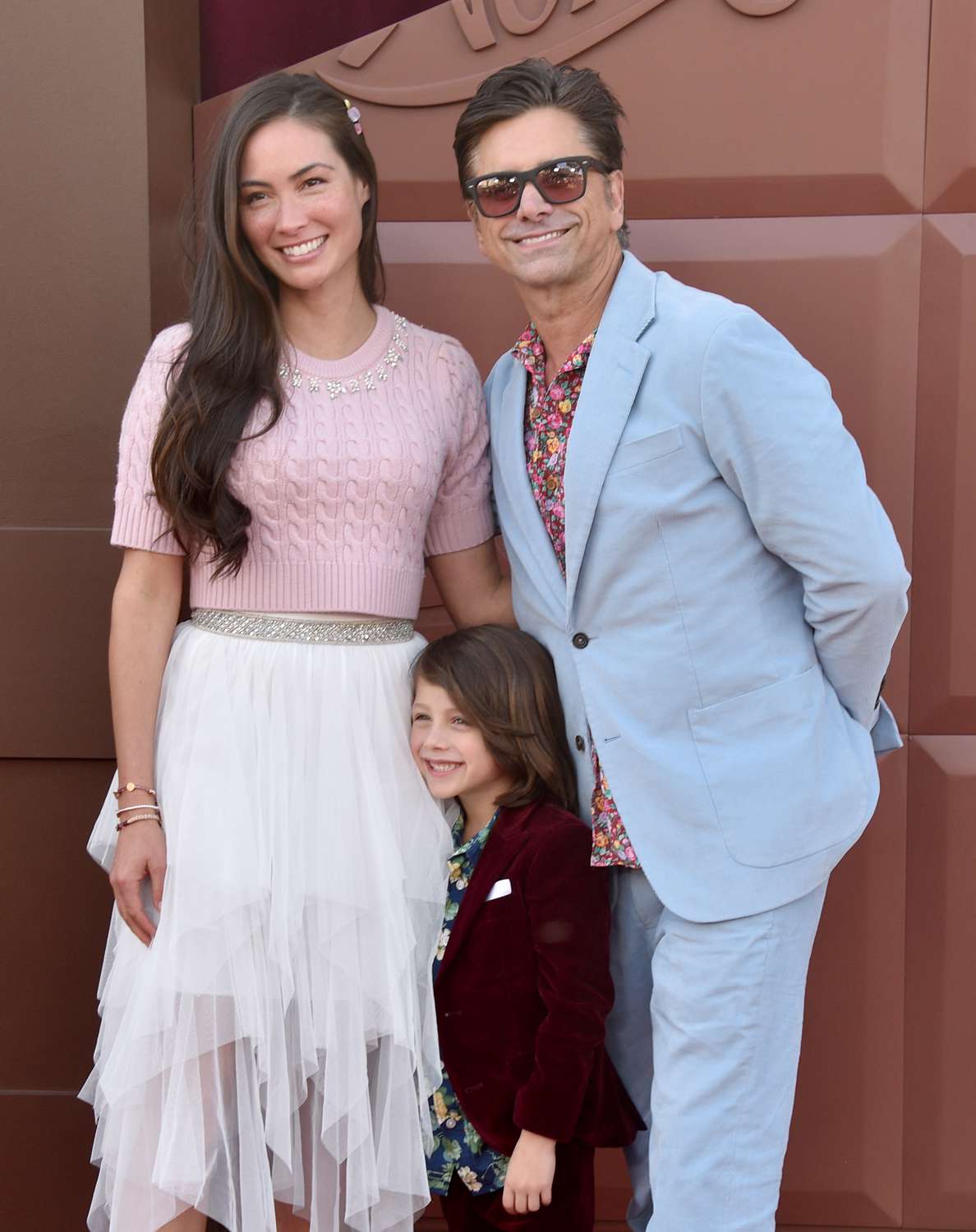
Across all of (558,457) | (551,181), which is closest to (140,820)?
(558,457)

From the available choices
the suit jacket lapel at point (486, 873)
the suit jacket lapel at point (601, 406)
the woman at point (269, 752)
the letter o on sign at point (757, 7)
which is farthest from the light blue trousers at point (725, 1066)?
the letter o on sign at point (757, 7)

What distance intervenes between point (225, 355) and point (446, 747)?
2.22 ft

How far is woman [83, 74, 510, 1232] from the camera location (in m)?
2.02

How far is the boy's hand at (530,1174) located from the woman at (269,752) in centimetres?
14

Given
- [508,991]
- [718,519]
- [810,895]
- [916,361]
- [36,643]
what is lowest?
[508,991]

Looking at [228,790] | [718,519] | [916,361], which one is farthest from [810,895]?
[916,361]

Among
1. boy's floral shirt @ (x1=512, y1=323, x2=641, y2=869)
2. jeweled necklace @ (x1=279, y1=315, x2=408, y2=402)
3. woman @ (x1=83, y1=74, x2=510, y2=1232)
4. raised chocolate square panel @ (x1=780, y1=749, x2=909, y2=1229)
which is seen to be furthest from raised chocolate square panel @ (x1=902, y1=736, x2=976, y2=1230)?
jeweled necklace @ (x1=279, y1=315, x2=408, y2=402)

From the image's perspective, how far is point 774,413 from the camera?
1.89 metres

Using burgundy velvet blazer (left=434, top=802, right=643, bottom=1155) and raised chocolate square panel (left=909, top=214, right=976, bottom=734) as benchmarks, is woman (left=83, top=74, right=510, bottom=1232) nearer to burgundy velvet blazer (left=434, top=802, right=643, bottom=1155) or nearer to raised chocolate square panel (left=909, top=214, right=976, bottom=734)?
burgundy velvet blazer (left=434, top=802, right=643, bottom=1155)

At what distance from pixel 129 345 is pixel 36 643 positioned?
579 millimetres

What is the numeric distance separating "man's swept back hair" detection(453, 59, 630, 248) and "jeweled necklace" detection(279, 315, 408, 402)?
0.34 metres

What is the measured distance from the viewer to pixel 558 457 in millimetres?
2129

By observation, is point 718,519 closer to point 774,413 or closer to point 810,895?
point 774,413

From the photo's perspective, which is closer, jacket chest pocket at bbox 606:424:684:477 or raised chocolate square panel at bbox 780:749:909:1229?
jacket chest pocket at bbox 606:424:684:477
